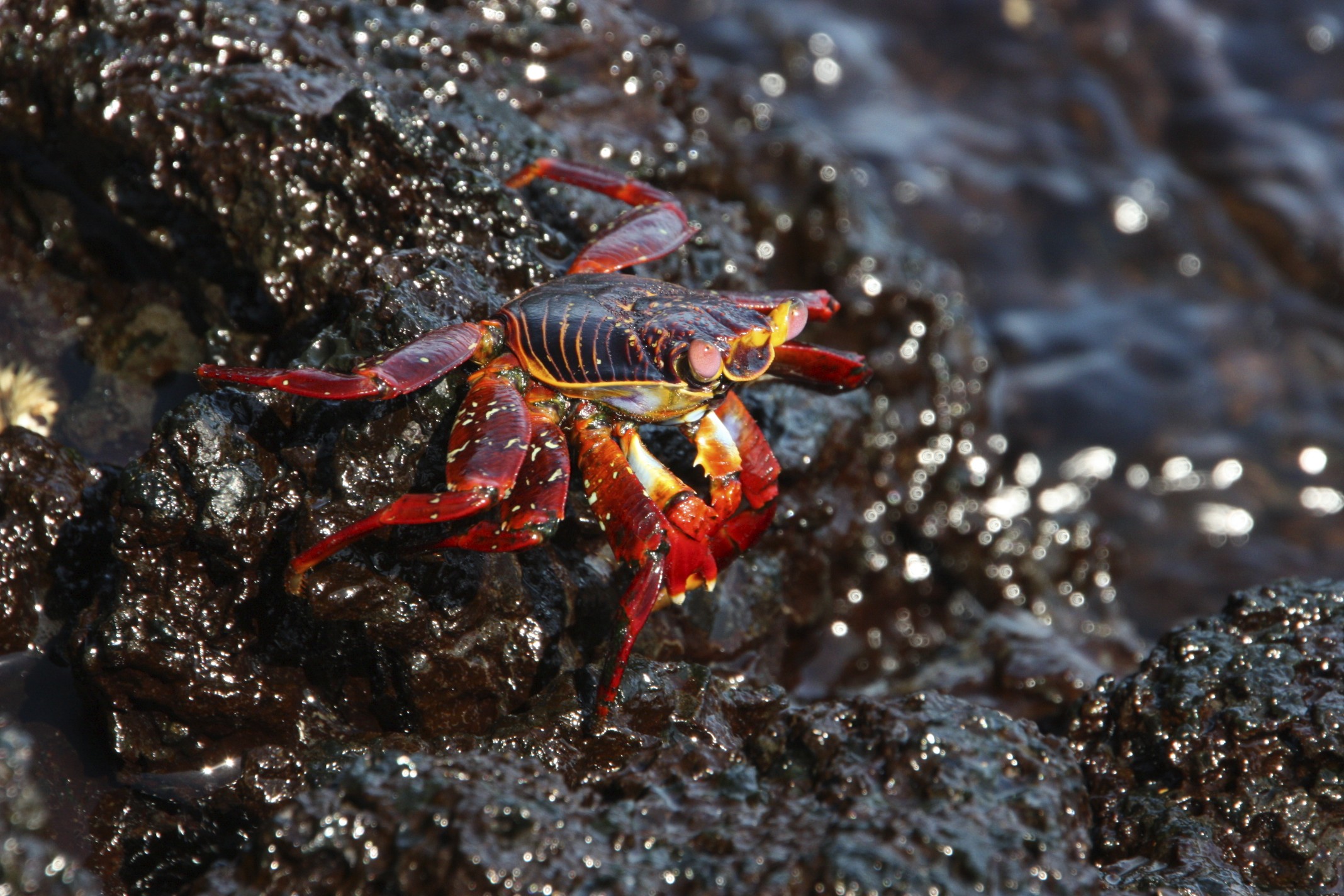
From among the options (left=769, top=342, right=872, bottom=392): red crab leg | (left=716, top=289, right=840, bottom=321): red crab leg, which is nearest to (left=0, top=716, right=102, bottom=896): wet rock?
(left=716, top=289, right=840, bottom=321): red crab leg

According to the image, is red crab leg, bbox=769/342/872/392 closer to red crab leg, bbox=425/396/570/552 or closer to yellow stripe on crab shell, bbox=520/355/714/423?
Answer: yellow stripe on crab shell, bbox=520/355/714/423

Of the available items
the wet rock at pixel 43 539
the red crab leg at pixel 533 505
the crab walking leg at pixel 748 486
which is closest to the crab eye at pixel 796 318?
the crab walking leg at pixel 748 486

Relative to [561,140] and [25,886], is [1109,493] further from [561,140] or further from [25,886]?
[25,886]

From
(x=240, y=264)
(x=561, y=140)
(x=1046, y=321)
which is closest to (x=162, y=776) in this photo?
(x=240, y=264)

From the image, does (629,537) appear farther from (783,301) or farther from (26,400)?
(26,400)

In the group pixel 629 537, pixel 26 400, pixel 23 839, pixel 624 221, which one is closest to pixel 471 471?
pixel 629 537
